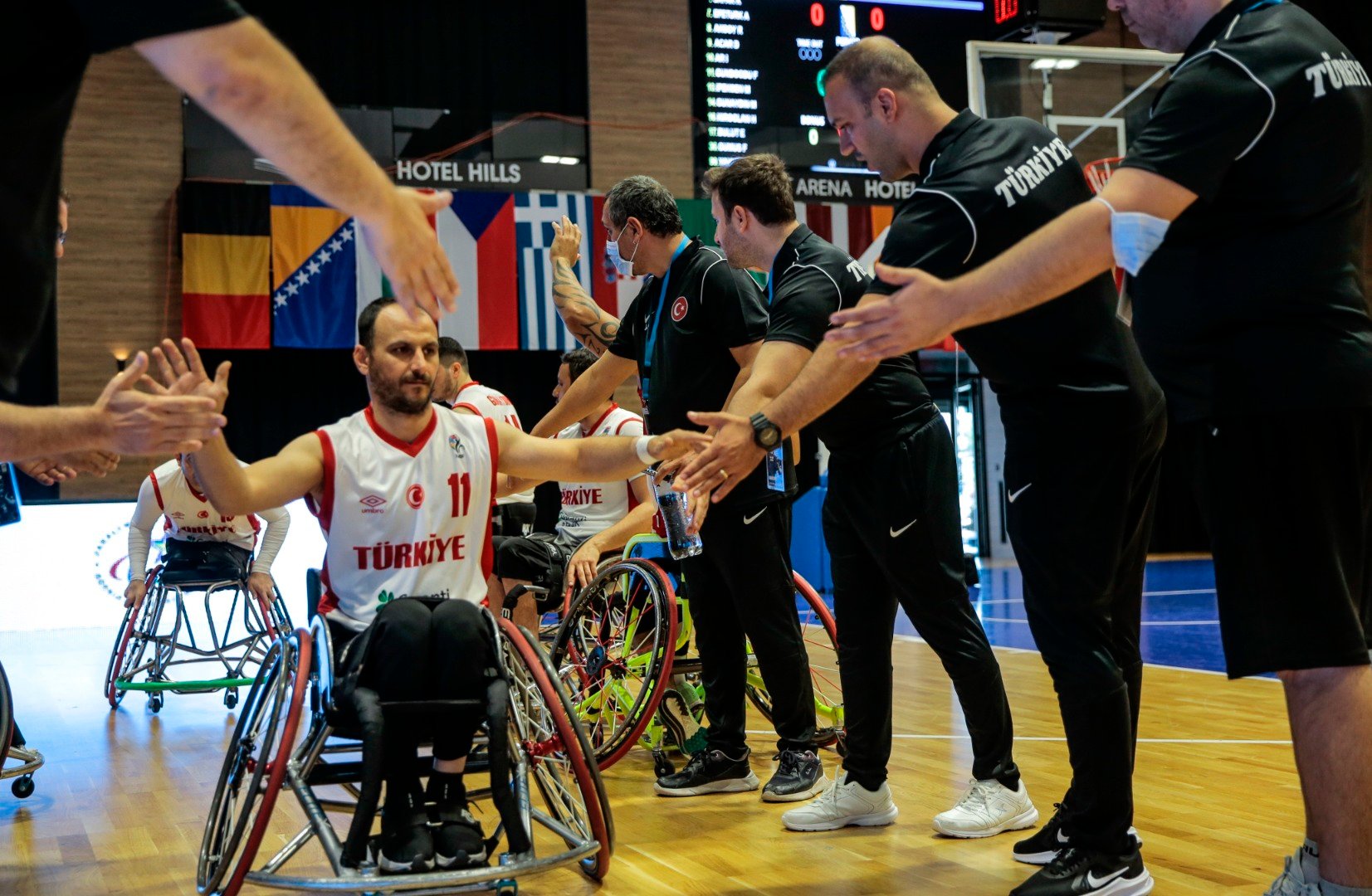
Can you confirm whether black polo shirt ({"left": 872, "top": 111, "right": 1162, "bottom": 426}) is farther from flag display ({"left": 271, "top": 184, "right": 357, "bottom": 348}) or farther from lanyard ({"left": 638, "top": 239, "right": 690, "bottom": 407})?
flag display ({"left": 271, "top": 184, "right": 357, "bottom": 348})

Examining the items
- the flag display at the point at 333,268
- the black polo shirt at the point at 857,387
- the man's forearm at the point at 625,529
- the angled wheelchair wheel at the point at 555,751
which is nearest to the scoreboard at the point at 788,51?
the flag display at the point at 333,268

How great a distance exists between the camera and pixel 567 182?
11852 millimetres

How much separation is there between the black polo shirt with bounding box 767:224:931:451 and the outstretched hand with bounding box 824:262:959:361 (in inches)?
42.6

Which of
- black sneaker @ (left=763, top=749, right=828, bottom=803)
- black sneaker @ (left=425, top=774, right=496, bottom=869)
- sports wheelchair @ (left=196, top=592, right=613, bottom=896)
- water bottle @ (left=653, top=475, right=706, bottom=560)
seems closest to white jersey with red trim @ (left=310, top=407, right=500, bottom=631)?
sports wheelchair @ (left=196, top=592, right=613, bottom=896)

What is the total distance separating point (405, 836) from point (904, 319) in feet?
4.41

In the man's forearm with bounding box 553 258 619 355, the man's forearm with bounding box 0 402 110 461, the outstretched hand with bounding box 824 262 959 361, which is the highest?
the man's forearm with bounding box 553 258 619 355

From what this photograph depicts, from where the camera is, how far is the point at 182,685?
219 inches

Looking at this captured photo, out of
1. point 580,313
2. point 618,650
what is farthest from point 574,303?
point 618,650

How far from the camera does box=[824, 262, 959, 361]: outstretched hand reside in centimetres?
182

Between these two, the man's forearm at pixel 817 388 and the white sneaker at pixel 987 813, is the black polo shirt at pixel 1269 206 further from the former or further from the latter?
the white sneaker at pixel 987 813

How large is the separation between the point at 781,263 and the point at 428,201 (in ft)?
5.68

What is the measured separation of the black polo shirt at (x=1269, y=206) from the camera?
1.84m

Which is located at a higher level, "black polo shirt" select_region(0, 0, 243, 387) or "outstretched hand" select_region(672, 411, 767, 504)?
"black polo shirt" select_region(0, 0, 243, 387)

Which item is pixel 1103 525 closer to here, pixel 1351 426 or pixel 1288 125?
pixel 1351 426
